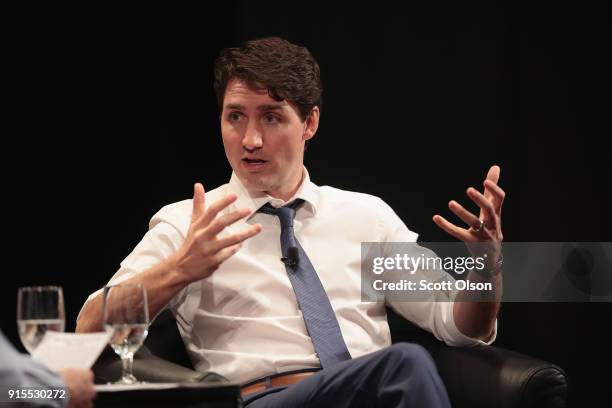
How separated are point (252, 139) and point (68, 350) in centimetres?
117

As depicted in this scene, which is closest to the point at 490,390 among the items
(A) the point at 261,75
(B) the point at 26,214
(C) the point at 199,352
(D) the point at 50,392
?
(C) the point at 199,352

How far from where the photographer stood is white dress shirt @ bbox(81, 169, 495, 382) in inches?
109

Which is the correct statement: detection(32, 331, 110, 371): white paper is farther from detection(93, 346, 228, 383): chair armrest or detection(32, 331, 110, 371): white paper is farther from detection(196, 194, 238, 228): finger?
detection(196, 194, 238, 228): finger

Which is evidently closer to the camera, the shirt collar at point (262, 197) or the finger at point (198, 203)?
the finger at point (198, 203)

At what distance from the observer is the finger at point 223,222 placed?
2400 millimetres

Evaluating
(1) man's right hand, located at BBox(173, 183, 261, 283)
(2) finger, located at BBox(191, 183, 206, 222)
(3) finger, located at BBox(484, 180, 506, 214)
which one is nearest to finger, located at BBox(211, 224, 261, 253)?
(1) man's right hand, located at BBox(173, 183, 261, 283)

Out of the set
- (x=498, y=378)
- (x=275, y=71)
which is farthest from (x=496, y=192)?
(x=275, y=71)

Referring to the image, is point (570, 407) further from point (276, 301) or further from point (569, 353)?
point (276, 301)

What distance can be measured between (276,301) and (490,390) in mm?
688

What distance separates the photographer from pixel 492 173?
264 centimetres

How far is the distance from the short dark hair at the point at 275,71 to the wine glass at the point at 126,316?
3.40ft

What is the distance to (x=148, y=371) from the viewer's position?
245 cm

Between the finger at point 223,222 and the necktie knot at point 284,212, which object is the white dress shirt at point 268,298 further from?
the finger at point 223,222

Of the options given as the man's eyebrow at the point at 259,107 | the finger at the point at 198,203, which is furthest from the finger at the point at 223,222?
the man's eyebrow at the point at 259,107
